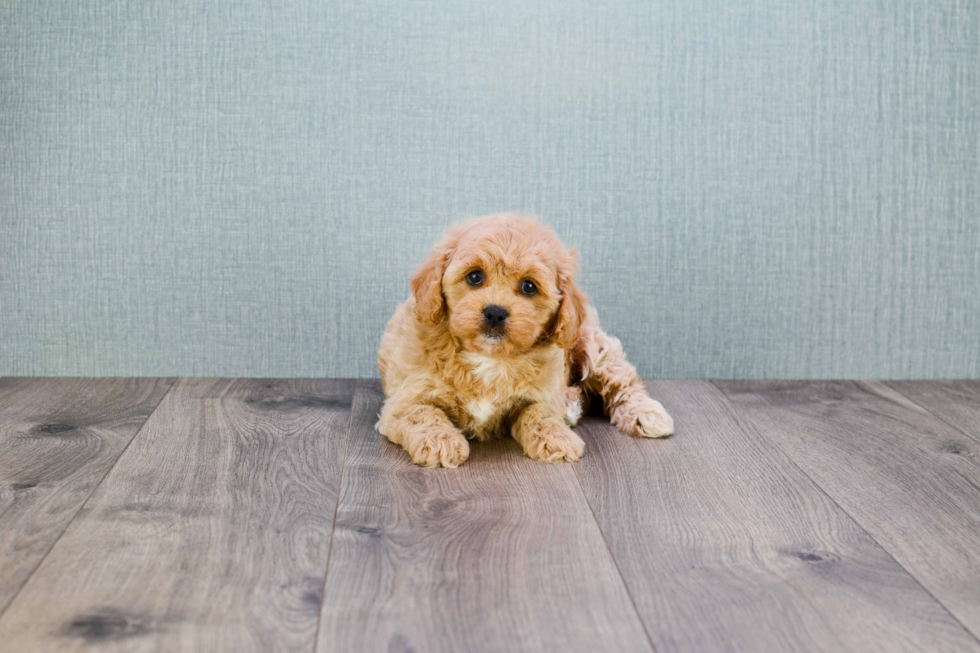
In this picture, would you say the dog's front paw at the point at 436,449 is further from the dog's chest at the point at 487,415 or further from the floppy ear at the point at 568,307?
the floppy ear at the point at 568,307

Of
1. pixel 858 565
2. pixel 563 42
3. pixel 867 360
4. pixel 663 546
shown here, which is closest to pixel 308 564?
→ pixel 663 546

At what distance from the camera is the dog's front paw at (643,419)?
240 centimetres

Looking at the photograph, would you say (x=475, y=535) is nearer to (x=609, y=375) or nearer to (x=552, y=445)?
(x=552, y=445)

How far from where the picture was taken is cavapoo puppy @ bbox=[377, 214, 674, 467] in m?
2.12

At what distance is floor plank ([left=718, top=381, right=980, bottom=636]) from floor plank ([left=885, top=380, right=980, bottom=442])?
0.15 ft

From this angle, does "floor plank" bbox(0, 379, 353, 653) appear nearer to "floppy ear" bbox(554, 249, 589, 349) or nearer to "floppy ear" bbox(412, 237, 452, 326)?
"floppy ear" bbox(412, 237, 452, 326)

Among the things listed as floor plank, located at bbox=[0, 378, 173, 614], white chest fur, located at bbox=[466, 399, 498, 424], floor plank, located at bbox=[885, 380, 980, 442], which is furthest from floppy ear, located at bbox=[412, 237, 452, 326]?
floor plank, located at bbox=[885, 380, 980, 442]

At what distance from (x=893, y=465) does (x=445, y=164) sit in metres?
1.64

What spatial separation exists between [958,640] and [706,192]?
187 centimetres

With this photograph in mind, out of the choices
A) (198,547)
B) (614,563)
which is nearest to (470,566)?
(614,563)

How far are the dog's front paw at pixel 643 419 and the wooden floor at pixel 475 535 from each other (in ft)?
0.11

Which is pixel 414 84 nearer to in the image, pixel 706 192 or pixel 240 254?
pixel 240 254

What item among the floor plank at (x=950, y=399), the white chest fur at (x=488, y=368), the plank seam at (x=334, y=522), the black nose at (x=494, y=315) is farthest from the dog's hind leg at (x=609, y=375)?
the floor plank at (x=950, y=399)

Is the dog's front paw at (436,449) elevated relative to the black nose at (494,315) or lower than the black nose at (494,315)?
lower
